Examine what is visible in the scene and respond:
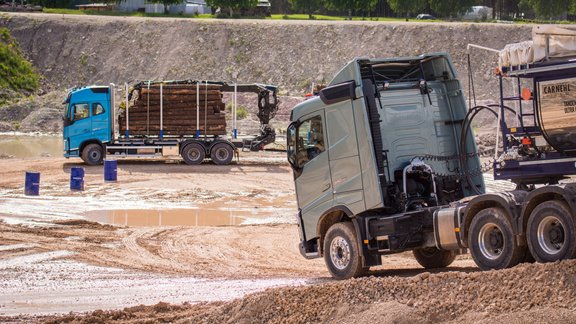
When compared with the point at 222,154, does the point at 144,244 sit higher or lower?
lower

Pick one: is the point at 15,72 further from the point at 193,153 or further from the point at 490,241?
the point at 490,241

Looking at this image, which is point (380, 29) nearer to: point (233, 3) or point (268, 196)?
point (233, 3)

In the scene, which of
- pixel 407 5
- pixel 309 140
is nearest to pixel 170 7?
pixel 407 5

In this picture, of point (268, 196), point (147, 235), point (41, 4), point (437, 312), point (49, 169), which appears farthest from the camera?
point (41, 4)

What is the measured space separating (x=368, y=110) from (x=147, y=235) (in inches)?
345

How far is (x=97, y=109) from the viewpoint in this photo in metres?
40.2

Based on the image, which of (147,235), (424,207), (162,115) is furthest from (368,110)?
(162,115)

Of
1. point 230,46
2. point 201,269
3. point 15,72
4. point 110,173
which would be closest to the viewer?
point 201,269

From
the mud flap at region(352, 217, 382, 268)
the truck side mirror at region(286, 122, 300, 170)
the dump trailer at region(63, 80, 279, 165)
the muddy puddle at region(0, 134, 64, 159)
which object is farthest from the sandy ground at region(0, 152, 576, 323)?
the muddy puddle at region(0, 134, 64, 159)

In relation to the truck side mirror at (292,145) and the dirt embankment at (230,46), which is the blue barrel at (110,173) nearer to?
the truck side mirror at (292,145)

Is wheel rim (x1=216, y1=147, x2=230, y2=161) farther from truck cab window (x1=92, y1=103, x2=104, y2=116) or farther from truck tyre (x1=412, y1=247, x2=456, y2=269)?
truck tyre (x1=412, y1=247, x2=456, y2=269)

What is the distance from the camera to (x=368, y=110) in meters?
15.8

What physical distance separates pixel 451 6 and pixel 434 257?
3299 inches

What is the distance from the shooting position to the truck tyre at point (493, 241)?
13656mm
